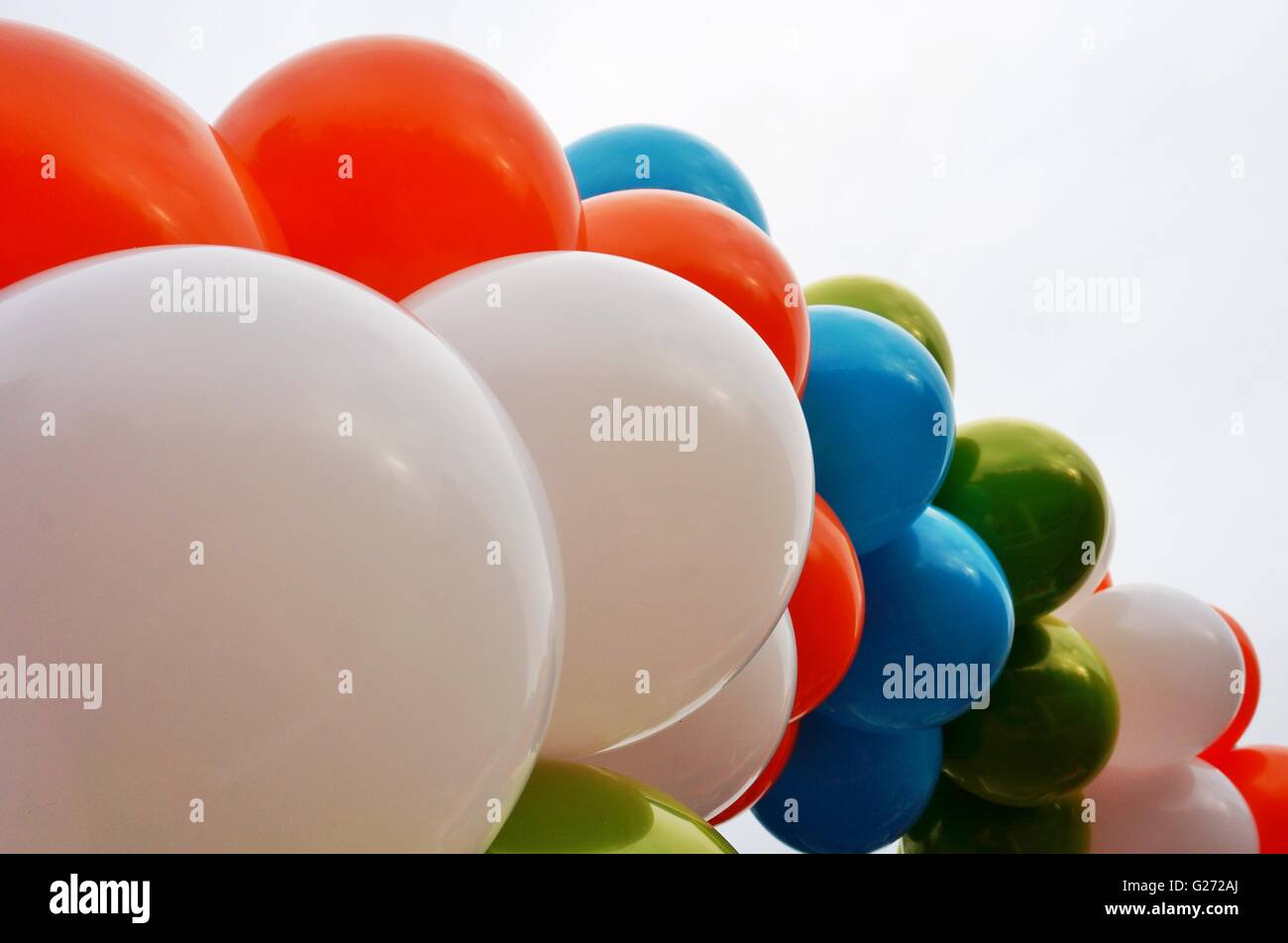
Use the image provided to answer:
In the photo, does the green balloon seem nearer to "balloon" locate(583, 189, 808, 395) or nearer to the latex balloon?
"balloon" locate(583, 189, 808, 395)

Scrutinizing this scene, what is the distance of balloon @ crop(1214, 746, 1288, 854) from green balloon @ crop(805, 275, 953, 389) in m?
2.39

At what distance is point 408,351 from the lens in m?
1.14

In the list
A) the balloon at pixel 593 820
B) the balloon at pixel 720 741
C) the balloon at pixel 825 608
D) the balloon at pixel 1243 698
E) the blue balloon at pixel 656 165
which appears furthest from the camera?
the balloon at pixel 1243 698

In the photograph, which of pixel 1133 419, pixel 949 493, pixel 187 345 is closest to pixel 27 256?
pixel 187 345

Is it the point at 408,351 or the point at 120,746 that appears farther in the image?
the point at 408,351

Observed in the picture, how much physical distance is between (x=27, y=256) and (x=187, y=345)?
0.40 meters

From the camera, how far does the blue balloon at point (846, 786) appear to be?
340 centimetres

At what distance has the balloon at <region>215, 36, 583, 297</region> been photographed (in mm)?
1657

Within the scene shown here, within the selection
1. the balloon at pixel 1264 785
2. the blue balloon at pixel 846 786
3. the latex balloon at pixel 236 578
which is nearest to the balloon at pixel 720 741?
the latex balloon at pixel 236 578

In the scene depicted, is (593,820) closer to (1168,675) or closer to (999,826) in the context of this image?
(999,826)

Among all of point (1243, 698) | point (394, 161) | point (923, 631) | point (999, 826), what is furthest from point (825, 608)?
point (1243, 698)

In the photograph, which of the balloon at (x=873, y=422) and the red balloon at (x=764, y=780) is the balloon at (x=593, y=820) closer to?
the red balloon at (x=764, y=780)
